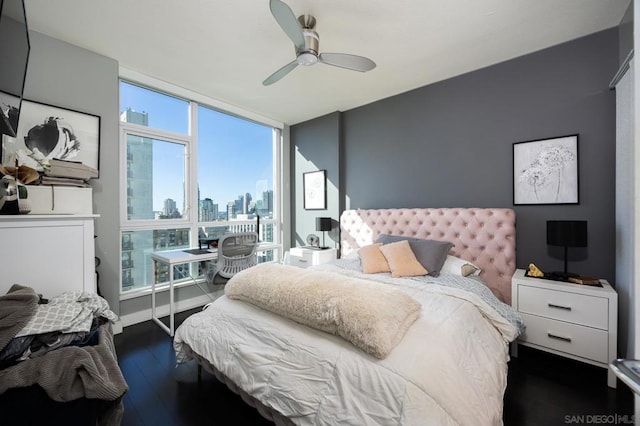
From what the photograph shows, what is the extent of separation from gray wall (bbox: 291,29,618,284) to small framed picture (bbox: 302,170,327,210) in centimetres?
43

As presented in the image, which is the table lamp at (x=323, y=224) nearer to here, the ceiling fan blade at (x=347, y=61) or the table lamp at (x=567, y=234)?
the ceiling fan blade at (x=347, y=61)

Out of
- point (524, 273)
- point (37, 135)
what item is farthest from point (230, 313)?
point (524, 273)

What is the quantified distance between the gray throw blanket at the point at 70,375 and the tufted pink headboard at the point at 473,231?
2842mm

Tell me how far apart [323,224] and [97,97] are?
292 centimetres

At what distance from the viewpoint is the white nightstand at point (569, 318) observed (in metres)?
1.88

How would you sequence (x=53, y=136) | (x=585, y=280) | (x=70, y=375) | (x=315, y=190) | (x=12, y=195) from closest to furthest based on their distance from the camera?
(x=70, y=375)
(x=12, y=195)
(x=585, y=280)
(x=53, y=136)
(x=315, y=190)

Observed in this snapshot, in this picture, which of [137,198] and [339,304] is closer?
[339,304]

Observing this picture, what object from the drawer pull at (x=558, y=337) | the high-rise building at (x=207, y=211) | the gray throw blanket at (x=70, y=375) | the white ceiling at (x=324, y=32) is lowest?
the drawer pull at (x=558, y=337)

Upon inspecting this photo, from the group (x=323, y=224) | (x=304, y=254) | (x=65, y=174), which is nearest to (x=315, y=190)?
(x=323, y=224)

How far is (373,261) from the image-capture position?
8.78ft

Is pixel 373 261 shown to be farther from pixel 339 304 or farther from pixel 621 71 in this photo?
pixel 621 71

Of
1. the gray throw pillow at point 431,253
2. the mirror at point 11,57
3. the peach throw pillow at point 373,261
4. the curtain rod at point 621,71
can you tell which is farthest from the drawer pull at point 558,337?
the mirror at point 11,57

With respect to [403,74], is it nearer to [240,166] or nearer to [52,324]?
[240,166]

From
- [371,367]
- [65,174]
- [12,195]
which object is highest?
[65,174]
